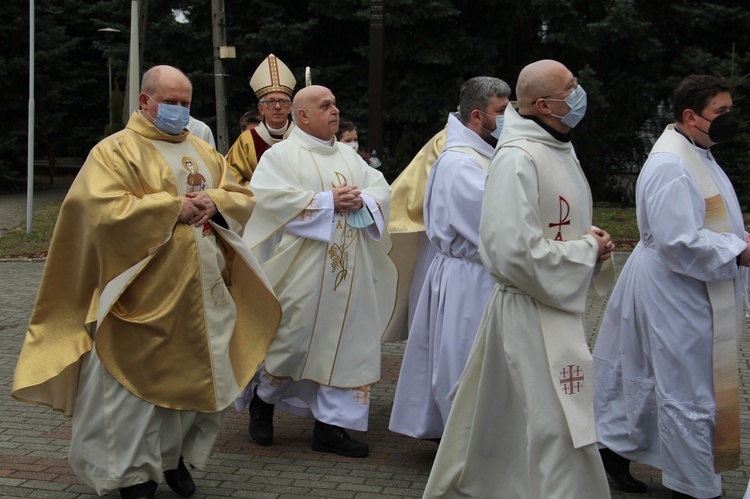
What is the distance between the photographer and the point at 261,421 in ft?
20.1

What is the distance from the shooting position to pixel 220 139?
54.3 feet

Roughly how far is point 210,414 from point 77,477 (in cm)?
77

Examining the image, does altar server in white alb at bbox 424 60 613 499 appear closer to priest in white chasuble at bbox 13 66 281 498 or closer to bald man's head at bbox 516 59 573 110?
bald man's head at bbox 516 59 573 110

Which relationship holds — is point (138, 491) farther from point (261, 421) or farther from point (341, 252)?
point (341, 252)

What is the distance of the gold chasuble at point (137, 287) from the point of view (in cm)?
477

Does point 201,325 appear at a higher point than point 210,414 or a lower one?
higher

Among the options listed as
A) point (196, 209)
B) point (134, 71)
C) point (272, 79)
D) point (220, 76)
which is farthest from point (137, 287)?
point (220, 76)

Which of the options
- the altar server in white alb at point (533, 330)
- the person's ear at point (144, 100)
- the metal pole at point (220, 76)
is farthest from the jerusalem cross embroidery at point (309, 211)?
the metal pole at point (220, 76)

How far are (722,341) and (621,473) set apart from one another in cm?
91

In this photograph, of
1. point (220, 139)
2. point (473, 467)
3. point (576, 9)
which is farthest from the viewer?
point (576, 9)

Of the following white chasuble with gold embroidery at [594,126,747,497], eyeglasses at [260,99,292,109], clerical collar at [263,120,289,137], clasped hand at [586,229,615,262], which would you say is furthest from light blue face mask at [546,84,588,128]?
eyeglasses at [260,99,292,109]

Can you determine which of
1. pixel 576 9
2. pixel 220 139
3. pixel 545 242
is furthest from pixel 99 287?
pixel 576 9

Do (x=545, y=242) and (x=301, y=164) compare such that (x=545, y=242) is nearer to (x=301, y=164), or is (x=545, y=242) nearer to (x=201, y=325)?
(x=201, y=325)

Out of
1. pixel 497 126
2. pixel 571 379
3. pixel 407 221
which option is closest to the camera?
pixel 571 379
